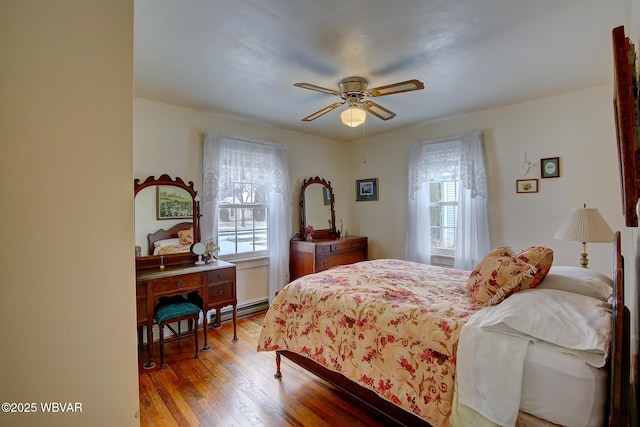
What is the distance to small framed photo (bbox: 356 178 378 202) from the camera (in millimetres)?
4734

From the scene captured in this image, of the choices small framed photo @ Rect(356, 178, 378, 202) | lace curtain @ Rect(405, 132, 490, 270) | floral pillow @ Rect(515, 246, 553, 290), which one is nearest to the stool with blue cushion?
floral pillow @ Rect(515, 246, 553, 290)

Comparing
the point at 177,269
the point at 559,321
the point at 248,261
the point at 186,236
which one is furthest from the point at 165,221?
the point at 559,321

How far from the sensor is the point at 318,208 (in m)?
4.69

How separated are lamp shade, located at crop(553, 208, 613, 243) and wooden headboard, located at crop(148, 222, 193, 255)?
11.7 feet

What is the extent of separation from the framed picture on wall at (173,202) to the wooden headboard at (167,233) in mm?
91

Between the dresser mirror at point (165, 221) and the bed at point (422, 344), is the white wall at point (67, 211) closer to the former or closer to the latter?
the bed at point (422, 344)

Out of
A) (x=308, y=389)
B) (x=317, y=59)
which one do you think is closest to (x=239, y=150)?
(x=317, y=59)

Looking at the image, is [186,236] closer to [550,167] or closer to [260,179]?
[260,179]

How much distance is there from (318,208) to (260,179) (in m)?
1.13

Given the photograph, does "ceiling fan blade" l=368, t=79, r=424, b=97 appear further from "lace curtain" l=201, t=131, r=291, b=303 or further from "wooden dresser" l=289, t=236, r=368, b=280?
"wooden dresser" l=289, t=236, r=368, b=280

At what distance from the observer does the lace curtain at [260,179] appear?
349 cm

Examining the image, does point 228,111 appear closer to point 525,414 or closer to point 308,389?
point 308,389

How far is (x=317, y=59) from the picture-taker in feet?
7.22

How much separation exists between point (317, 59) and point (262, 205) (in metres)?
2.26
